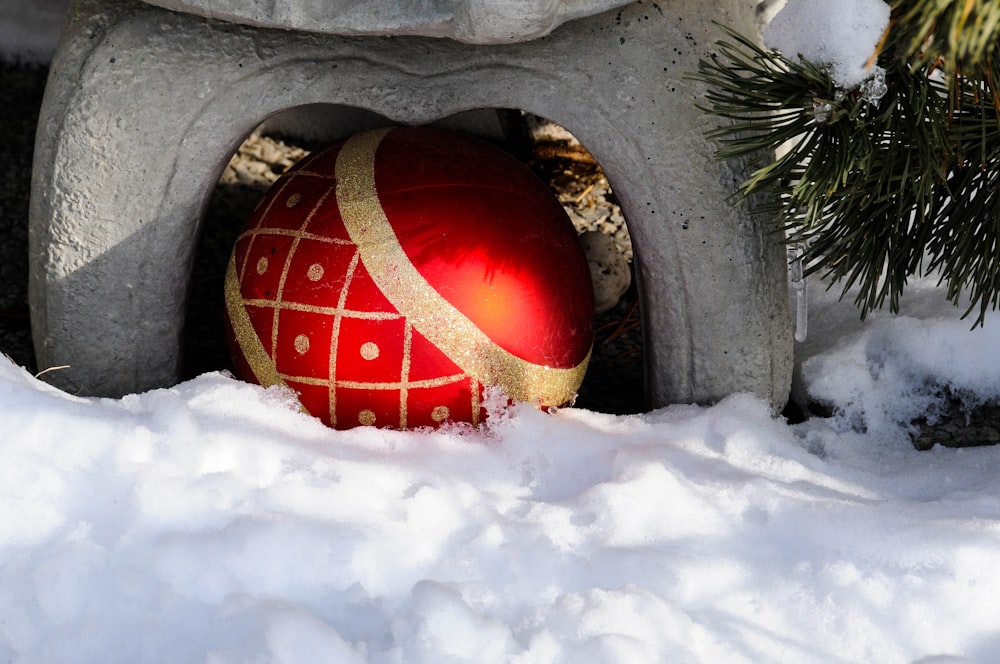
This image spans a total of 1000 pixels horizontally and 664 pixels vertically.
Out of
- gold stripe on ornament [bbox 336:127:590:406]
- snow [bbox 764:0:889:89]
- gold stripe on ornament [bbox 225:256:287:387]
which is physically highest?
snow [bbox 764:0:889:89]

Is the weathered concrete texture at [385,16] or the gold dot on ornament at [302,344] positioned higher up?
the weathered concrete texture at [385,16]

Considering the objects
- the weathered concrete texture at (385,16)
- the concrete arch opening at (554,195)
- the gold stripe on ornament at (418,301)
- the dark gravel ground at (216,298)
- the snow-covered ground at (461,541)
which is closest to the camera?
the snow-covered ground at (461,541)

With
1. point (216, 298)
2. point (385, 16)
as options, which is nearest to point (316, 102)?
point (385, 16)

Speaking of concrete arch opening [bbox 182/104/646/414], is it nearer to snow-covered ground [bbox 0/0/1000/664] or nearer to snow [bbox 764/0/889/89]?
snow-covered ground [bbox 0/0/1000/664]

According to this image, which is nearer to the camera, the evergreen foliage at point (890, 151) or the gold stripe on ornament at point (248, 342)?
the evergreen foliage at point (890, 151)

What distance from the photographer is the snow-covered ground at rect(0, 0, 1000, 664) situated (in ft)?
3.56

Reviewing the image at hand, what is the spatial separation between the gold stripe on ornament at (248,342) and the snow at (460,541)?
3cm

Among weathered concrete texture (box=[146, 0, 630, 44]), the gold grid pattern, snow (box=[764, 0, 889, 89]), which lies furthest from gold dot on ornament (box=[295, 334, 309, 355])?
snow (box=[764, 0, 889, 89])

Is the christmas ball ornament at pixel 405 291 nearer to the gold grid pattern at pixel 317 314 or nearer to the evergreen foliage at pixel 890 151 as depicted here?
the gold grid pattern at pixel 317 314

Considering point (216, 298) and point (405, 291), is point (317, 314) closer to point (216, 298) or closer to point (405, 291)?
point (405, 291)

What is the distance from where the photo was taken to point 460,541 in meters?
→ 1.24

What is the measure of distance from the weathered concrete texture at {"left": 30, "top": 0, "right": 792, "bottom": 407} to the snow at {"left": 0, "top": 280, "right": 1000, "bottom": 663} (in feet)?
0.63

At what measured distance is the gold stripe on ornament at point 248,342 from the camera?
1458mm

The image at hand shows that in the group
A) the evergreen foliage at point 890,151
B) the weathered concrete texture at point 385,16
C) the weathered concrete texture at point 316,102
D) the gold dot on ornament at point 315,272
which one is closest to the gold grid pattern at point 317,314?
the gold dot on ornament at point 315,272
